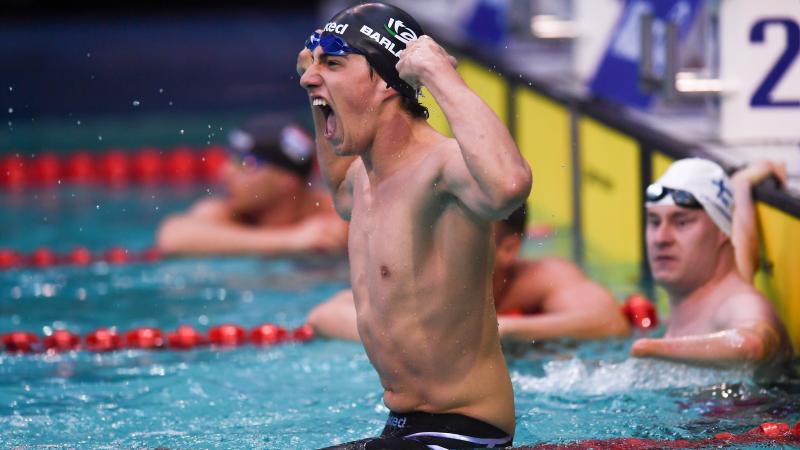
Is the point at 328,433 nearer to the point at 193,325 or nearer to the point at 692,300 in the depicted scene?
the point at 692,300

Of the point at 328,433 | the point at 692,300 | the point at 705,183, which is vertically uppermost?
the point at 705,183

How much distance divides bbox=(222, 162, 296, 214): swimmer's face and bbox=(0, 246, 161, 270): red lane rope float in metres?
0.49

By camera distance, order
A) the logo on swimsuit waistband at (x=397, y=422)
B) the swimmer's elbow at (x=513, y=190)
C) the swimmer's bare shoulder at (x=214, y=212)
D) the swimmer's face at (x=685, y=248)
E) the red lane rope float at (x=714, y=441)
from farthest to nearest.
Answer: the swimmer's bare shoulder at (x=214, y=212), the swimmer's face at (x=685, y=248), the red lane rope float at (x=714, y=441), the logo on swimsuit waistband at (x=397, y=422), the swimmer's elbow at (x=513, y=190)

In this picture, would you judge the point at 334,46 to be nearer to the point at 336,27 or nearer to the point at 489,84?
the point at 336,27

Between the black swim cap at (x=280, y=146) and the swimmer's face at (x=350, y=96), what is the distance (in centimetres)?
351

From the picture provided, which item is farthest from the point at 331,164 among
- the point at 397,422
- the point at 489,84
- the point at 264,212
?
the point at 489,84

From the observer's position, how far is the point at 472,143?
276 cm

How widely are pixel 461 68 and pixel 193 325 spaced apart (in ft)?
15.1

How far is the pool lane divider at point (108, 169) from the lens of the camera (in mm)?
9234

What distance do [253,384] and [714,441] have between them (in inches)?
67.4

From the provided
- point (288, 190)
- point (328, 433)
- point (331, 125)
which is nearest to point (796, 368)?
point (328, 433)

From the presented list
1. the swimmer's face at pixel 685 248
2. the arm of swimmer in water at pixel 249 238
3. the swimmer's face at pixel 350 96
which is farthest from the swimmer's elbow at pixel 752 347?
the arm of swimmer in water at pixel 249 238

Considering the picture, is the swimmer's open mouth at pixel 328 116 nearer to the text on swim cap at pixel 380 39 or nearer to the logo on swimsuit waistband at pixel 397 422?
the text on swim cap at pixel 380 39

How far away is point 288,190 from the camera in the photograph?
6836mm
